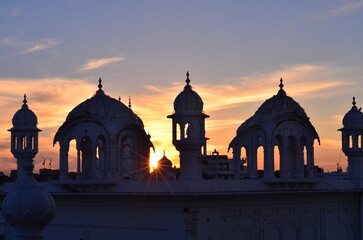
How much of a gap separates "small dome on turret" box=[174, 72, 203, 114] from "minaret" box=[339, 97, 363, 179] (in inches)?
495

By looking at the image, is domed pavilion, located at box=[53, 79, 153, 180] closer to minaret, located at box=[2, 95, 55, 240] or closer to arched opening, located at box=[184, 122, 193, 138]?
arched opening, located at box=[184, 122, 193, 138]

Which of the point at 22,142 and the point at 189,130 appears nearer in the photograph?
the point at 189,130

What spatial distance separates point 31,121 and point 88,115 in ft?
14.1

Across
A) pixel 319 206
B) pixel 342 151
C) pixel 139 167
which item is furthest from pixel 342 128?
pixel 139 167

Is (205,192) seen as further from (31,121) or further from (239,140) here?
(31,121)

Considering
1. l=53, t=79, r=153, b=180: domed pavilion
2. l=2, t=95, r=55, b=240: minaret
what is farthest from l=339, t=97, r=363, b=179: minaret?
l=2, t=95, r=55, b=240: minaret

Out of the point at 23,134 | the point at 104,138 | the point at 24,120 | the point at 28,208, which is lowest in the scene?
the point at 28,208

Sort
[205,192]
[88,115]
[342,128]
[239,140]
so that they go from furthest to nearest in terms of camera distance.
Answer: [342,128], [239,140], [88,115], [205,192]

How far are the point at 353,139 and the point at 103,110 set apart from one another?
45.9 ft

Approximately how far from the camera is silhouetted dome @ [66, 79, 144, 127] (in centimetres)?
3262

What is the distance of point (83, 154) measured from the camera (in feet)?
114

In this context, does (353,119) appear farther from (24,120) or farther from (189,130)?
(24,120)

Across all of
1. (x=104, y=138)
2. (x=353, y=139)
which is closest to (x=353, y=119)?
(x=353, y=139)

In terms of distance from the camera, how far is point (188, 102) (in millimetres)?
29516
